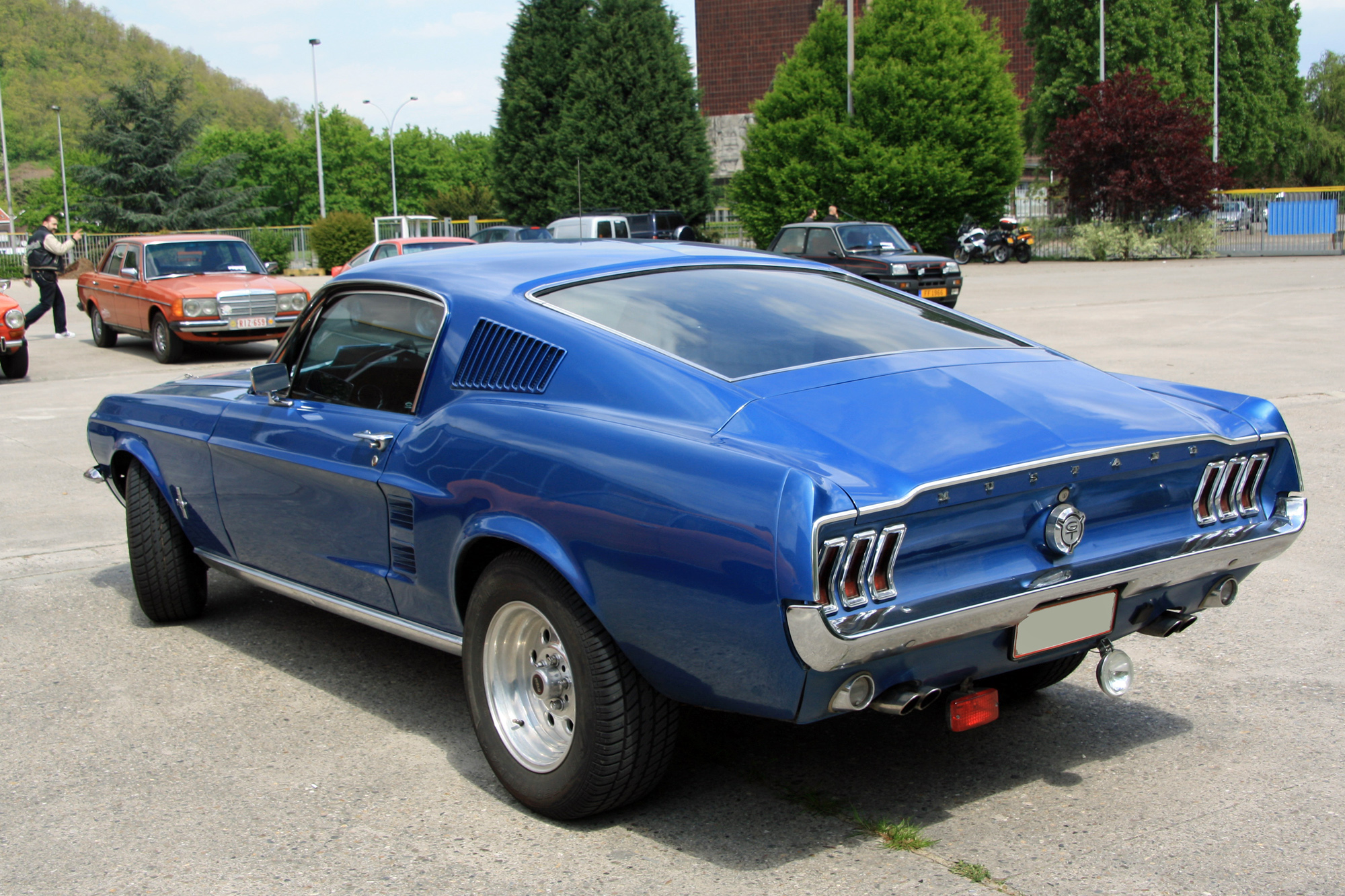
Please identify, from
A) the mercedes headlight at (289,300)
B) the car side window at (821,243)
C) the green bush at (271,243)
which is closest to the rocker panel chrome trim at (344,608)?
the mercedes headlight at (289,300)

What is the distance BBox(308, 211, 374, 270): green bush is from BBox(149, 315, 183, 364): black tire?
28677mm

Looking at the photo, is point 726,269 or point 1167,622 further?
point 726,269

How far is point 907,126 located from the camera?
3909 centimetres

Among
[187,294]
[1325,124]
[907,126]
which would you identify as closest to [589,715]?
[187,294]

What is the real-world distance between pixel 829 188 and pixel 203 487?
122ft

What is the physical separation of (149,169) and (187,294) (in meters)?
44.4

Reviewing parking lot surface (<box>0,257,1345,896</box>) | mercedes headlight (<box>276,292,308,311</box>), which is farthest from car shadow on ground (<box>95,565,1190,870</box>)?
mercedes headlight (<box>276,292,308,311</box>)

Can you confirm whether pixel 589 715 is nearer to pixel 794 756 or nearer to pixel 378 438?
pixel 794 756

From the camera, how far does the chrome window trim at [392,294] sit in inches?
151

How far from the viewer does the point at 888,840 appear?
10.4ft

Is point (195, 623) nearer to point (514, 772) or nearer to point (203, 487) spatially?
point (203, 487)

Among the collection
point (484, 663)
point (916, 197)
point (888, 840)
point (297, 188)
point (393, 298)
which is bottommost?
point (888, 840)

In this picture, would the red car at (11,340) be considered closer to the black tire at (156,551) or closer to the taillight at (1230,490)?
the black tire at (156,551)

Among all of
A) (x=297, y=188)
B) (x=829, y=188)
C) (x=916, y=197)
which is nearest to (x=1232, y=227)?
(x=916, y=197)
